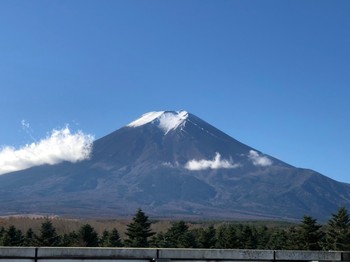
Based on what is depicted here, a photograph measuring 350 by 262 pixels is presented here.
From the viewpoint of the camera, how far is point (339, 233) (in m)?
64.2

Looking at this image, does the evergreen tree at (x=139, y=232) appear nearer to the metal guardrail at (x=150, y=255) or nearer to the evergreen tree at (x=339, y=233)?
the evergreen tree at (x=339, y=233)

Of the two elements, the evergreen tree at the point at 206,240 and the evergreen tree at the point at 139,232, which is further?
the evergreen tree at the point at 206,240

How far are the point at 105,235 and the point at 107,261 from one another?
236 feet

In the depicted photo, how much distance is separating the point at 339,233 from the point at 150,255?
57.1m

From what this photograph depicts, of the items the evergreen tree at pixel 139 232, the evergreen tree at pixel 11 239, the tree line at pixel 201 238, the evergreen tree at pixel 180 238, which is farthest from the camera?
the evergreen tree at pixel 180 238

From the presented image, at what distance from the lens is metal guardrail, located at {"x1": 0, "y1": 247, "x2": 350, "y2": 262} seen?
10844mm

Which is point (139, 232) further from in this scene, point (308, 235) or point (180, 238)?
point (308, 235)

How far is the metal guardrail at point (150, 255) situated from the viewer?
35.6 feet

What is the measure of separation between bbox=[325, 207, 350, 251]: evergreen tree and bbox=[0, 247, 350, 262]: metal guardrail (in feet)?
Result: 177

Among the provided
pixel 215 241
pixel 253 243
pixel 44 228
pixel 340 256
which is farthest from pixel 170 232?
pixel 340 256

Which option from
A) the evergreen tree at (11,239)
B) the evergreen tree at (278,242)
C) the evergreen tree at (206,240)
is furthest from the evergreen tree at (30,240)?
the evergreen tree at (278,242)

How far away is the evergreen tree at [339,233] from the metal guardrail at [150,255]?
53.8m

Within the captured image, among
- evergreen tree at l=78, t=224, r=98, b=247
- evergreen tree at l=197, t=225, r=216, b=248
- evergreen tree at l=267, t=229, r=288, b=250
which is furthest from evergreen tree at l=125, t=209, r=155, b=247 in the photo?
evergreen tree at l=267, t=229, r=288, b=250

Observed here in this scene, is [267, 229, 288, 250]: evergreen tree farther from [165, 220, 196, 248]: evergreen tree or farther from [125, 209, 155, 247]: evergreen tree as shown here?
[125, 209, 155, 247]: evergreen tree
